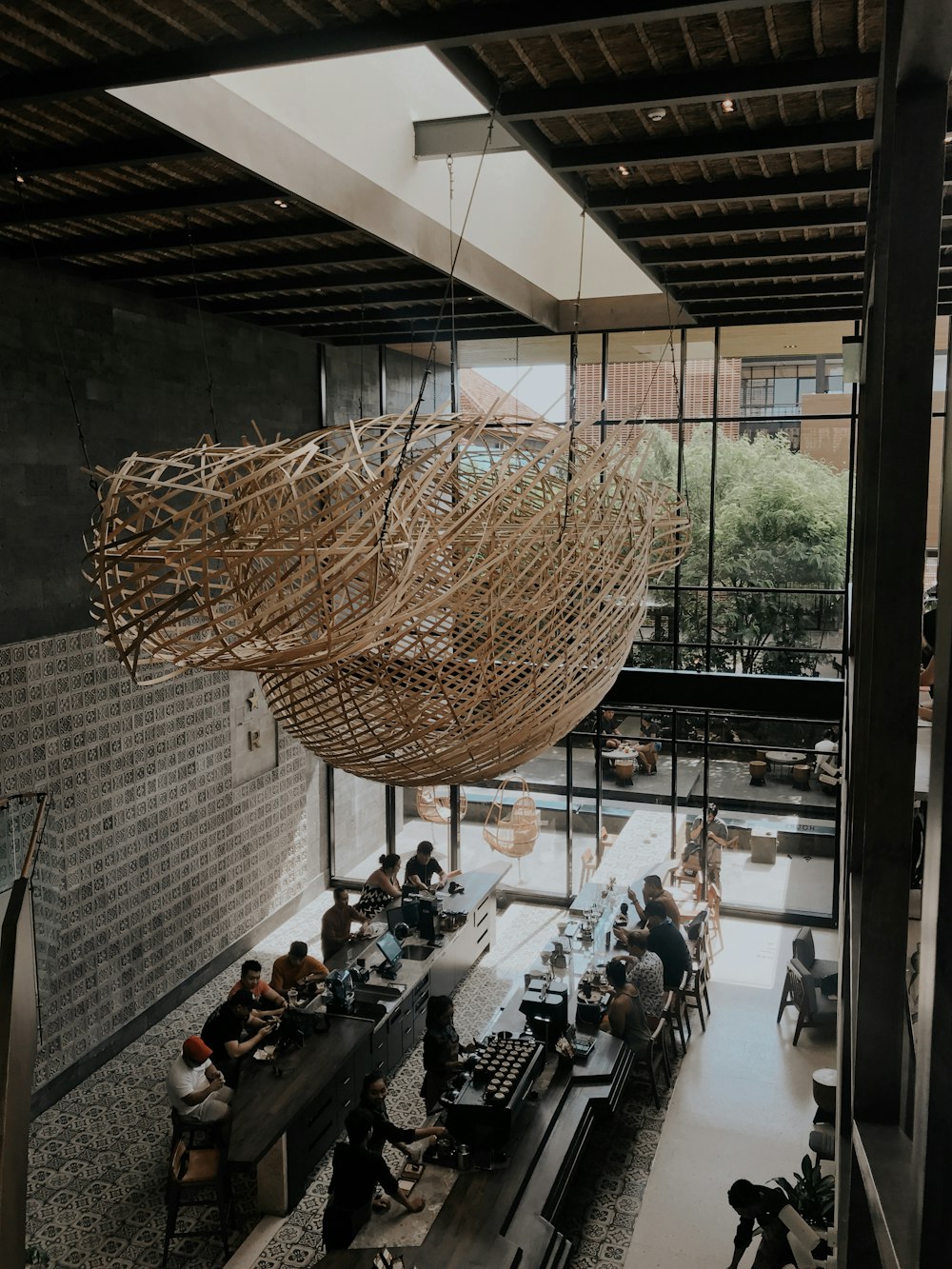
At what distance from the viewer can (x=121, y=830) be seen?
8125 millimetres

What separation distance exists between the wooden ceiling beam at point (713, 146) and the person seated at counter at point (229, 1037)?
Result: 17.7 feet

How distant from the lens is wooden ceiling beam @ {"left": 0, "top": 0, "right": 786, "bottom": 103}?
10.3ft

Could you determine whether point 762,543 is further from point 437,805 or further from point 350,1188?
point 350,1188

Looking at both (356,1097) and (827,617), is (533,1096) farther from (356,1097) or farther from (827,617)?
(827,617)

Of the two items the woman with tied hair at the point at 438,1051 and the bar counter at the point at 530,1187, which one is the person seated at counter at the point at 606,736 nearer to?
the bar counter at the point at 530,1187

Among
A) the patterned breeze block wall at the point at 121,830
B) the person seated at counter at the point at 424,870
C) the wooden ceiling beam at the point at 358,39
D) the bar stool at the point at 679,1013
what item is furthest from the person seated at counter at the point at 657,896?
the wooden ceiling beam at the point at 358,39

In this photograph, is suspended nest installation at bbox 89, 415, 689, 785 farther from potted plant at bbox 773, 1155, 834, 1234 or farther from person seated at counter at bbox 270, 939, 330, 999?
person seated at counter at bbox 270, 939, 330, 999

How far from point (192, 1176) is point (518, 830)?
18.1ft

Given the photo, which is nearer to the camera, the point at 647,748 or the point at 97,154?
the point at 97,154

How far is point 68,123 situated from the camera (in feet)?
15.2

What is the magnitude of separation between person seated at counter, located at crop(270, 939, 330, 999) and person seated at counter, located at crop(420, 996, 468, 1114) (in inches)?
49.7

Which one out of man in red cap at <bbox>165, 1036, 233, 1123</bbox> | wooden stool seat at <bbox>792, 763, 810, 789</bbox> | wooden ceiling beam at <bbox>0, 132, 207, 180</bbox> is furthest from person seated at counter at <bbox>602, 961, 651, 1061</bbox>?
wooden ceiling beam at <bbox>0, 132, 207, 180</bbox>

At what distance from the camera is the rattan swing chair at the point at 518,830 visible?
35.8ft

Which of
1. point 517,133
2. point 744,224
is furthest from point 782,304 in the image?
point 517,133
